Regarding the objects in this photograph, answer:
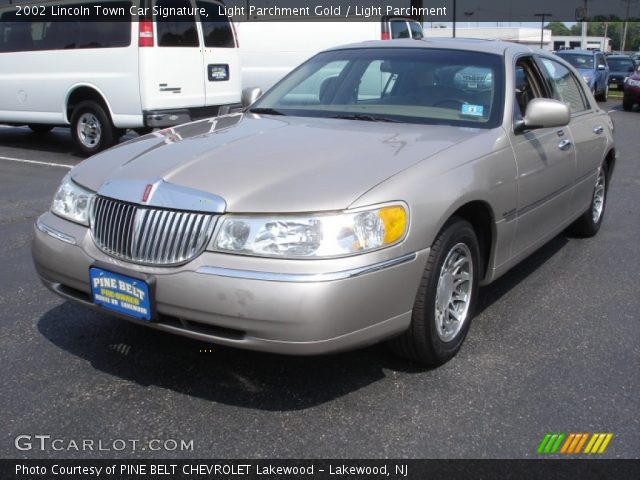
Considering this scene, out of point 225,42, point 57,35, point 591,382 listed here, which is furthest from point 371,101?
point 57,35

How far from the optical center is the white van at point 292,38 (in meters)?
12.8

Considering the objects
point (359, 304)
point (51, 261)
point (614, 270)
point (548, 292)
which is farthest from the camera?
point (614, 270)

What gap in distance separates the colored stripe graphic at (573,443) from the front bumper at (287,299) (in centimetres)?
74

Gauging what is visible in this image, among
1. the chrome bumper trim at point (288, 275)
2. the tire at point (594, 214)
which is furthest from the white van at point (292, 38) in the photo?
the chrome bumper trim at point (288, 275)

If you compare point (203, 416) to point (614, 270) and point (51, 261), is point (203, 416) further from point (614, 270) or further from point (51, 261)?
point (614, 270)

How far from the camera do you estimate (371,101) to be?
14.2ft

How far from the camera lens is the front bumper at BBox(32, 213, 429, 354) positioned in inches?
109

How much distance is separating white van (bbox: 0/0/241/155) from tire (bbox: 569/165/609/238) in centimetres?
534

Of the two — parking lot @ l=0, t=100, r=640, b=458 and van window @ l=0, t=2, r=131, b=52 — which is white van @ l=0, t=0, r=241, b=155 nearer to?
van window @ l=0, t=2, r=131, b=52

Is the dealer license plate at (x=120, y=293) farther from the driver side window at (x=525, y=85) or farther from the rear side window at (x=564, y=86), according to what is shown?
the rear side window at (x=564, y=86)

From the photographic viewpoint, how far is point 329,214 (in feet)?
9.37

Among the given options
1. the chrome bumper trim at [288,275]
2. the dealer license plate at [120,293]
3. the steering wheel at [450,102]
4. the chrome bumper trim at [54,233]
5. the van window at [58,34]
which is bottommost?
the dealer license plate at [120,293]
